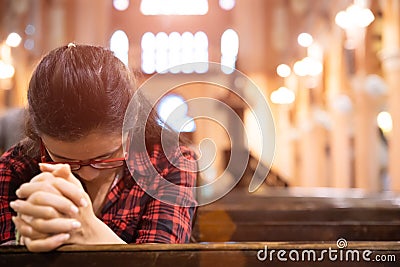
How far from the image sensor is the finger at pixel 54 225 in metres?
1.15

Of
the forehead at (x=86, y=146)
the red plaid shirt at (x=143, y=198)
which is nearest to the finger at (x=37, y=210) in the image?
the forehead at (x=86, y=146)

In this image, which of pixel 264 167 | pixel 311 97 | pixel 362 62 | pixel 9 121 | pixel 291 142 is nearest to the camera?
pixel 264 167

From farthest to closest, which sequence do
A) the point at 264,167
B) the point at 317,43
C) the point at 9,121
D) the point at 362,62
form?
the point at 317,43, the point at 362,62, the point at 9,121, the point at 264,167

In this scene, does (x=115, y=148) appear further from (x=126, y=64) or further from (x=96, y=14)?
(x=96, y=14)

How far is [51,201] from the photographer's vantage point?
1.18m

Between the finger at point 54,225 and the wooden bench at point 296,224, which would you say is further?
the wooden bench at point 296,224

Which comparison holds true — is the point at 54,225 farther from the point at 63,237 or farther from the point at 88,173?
the point at 88,173

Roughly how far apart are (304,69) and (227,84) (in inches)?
676

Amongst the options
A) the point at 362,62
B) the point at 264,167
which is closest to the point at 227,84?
the point at 264,167

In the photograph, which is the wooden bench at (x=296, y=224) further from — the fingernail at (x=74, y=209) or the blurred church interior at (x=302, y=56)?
the blurred church interior at (x=302, y=56)

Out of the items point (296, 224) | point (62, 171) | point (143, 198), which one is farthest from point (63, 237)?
point (296, 224)

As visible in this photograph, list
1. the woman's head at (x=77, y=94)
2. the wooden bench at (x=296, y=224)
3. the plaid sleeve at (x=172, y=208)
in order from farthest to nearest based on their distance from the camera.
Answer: the wooden bench at (x=296, y=224)
the plaid sleeve at (x=172, y=208)
the woman's head at (x=77, y=94)

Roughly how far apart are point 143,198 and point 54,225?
45 centimetres

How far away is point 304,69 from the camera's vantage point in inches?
730
